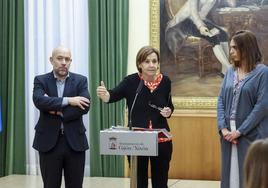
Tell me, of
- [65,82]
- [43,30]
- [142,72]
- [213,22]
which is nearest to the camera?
[142,72]

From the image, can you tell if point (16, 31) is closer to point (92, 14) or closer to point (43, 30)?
point (43, 30)

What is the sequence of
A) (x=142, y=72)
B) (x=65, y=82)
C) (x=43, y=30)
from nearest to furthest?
(x=142, y=72) → (x=65, y=82) → (x=43, y=30)

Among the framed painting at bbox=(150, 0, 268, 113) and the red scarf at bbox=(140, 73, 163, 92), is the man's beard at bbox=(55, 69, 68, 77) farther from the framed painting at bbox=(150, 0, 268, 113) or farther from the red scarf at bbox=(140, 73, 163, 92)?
the framed painting at bbox=(150, 0, 268, 113)

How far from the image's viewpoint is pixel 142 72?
154 inches

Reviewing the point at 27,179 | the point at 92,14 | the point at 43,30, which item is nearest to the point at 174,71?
the point at 92,14

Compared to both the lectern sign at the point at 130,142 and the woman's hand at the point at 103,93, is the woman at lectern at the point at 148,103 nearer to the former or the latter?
the woman's hand at the point at 103,93

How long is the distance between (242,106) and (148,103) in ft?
2.50

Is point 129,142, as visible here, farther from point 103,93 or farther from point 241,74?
point 241,74

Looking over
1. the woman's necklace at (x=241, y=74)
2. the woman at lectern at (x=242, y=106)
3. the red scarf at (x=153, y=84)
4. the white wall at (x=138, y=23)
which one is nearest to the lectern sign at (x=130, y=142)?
the red scarf at (x=153, y=84)

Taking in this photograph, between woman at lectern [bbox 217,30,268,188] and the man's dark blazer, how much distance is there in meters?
1.16

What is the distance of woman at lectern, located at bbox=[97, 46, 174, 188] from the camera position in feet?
12.6

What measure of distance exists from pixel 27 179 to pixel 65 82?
3004 millimetres

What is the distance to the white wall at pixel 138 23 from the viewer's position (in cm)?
690

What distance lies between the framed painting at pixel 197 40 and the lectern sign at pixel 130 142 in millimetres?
3548
